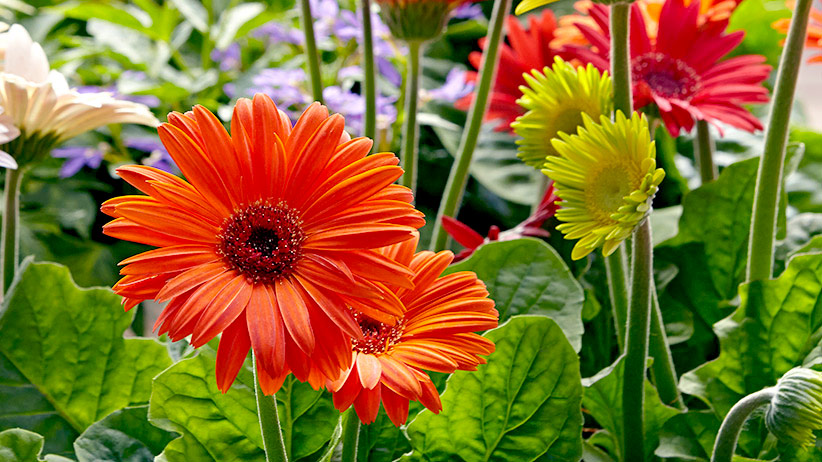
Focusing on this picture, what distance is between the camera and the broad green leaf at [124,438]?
337 mm

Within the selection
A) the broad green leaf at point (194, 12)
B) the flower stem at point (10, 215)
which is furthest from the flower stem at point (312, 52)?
the broad green leaf at point (194, 12)

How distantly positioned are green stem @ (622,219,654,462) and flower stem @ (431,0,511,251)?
0.45ft

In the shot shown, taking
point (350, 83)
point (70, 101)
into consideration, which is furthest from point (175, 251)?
point (350, 83)

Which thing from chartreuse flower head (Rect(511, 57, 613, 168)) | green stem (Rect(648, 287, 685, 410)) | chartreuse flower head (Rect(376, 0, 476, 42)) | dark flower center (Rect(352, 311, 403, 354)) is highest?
chartreuse flower head (Rect(376, 0, 476, 42))

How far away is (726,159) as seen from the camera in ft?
2.29

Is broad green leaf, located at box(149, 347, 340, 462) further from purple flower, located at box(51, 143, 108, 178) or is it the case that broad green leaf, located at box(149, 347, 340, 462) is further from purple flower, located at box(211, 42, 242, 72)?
purple flower, located at box(211, 42, 242, 72)

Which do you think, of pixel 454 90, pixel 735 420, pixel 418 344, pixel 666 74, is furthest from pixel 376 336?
pixel 454 90

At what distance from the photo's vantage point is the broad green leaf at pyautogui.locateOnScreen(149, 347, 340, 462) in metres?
0.31

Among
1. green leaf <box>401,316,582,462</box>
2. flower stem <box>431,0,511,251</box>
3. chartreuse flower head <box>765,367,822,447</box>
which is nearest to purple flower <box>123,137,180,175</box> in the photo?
flower stem <box>431,0,511,251</box>

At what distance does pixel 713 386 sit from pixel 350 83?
1.27 feet

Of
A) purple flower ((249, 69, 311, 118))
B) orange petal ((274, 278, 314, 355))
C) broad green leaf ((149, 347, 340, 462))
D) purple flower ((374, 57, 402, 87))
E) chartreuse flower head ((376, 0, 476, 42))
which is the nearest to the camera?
orange petal ((274, 278, 314, 355))

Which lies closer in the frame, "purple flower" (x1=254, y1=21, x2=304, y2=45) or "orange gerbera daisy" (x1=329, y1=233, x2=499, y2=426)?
"orange gerbera daisy" (x1=329, y1=233, x2=499, y2=426)

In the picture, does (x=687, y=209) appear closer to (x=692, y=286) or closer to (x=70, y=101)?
(x=692, y=286)

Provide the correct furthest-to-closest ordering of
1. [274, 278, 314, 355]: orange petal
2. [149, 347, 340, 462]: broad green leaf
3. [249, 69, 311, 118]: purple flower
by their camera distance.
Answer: [249, 69, 311, 118]: purple flower < [149, 347, 340, 462]: broad green leaf < [274, 278, 314, 355]: orange petal
